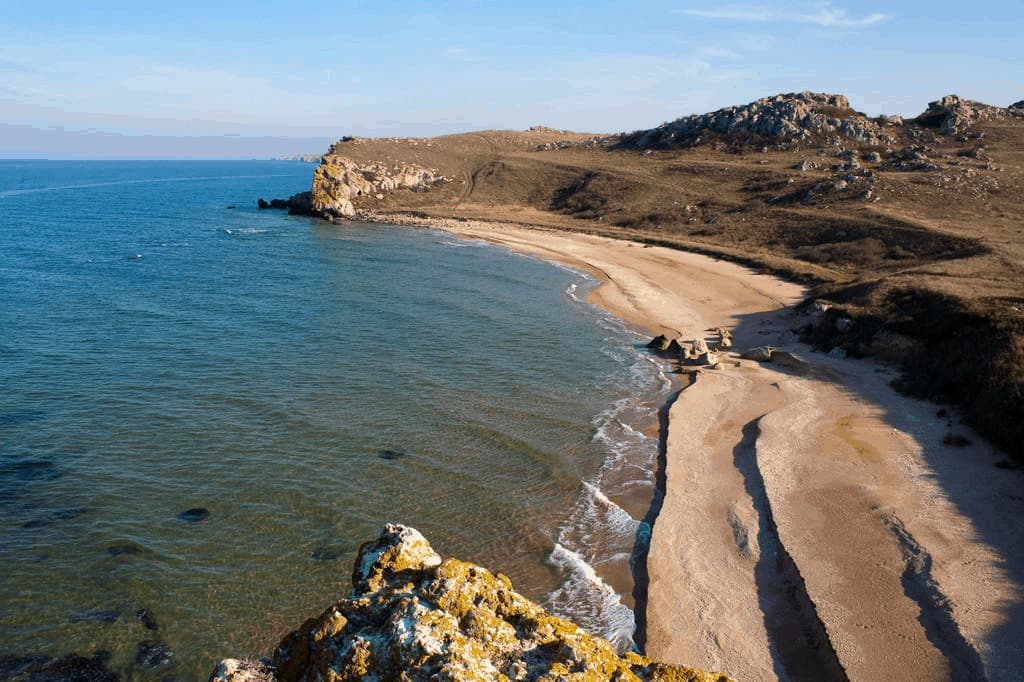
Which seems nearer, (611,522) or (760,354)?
(611,522)

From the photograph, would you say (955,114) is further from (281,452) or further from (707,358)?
(281,452)

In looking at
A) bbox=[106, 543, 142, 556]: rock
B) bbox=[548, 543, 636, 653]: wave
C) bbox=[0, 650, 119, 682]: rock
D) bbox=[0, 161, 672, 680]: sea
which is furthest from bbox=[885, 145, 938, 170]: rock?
bbox=[0, 650, 119, 682]: rock

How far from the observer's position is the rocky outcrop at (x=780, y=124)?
320 ft

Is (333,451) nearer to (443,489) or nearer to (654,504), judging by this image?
(443,489)

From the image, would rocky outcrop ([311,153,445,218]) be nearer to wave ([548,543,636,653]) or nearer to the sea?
the sea

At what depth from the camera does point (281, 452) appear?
23.0 m

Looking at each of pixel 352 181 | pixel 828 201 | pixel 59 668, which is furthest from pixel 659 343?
pixel 352 181

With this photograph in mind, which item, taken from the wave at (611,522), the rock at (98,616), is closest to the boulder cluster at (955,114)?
the wave at (611,522)

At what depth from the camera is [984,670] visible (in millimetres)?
12555

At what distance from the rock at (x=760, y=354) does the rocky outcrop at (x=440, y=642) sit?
94.6 feet

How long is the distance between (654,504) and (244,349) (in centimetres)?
2417

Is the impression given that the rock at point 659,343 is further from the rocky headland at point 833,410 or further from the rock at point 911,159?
the rock at point 911,159

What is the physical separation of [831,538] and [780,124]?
3873 inches

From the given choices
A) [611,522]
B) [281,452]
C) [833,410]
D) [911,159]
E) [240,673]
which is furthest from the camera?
[911,159]
